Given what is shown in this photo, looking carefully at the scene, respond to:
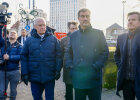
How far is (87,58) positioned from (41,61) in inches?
37.0

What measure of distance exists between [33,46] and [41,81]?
67 centimetres

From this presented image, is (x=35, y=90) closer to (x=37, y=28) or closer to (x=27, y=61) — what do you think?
(x=27, y=61)

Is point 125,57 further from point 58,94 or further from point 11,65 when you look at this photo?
point 58,94

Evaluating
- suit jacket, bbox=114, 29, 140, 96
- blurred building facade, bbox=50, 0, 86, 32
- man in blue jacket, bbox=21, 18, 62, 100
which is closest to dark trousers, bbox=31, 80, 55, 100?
man in blue jacket, bbox=21, 18, 62, 100

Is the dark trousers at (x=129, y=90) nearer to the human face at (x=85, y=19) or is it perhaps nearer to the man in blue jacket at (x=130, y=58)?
the man in blue jacket at (x=130, y=58)

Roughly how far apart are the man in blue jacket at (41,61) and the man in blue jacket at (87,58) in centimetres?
47

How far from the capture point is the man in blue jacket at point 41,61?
374 cm

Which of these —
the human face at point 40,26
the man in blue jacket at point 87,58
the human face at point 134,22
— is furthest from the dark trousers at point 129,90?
the human face at point 40,26

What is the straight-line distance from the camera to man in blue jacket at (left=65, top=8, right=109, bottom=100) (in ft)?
10.8

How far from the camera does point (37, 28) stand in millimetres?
3842

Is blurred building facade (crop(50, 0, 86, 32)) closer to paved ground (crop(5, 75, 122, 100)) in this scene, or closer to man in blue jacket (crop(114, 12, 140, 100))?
paved ground (crop(5, 75, 122, 100))

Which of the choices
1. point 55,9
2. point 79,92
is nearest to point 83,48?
point 79,92

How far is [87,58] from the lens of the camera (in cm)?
328

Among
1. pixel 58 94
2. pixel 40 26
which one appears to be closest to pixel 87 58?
pixel 40 26
